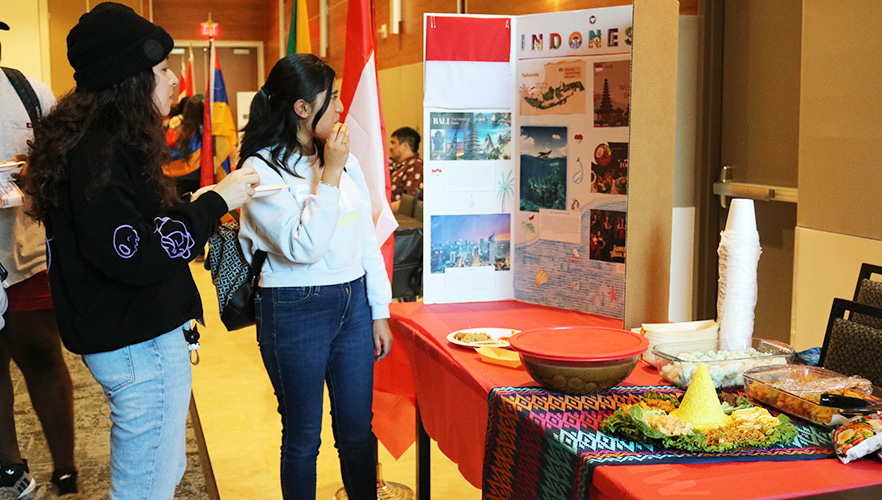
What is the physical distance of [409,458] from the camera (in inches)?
126

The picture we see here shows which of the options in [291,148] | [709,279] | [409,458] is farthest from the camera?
[709,279]

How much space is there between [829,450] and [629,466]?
0.32m

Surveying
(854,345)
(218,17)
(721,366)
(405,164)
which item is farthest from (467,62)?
(218,17)

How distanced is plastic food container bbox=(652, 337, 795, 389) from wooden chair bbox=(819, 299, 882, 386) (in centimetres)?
9

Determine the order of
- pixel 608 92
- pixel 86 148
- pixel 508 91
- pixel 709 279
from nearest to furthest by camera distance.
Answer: pixel 86 148
pixel 608 92
pixel 508 91
pixel 709 279

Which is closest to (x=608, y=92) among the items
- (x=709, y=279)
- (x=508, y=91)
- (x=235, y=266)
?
(x=508, y=91)

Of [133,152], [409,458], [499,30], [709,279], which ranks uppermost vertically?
[499,30]

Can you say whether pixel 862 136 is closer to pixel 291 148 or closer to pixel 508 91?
pixel 508 91

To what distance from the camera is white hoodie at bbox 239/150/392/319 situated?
185 centimetres

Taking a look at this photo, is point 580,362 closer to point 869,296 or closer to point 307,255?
point 869,296

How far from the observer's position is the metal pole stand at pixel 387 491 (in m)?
2.76

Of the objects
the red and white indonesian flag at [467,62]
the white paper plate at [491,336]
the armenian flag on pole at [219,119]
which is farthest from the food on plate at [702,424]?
the armenian flag on pole at [219,119]

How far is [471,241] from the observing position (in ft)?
8.12

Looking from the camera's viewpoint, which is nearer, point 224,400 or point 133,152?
point 133,152
